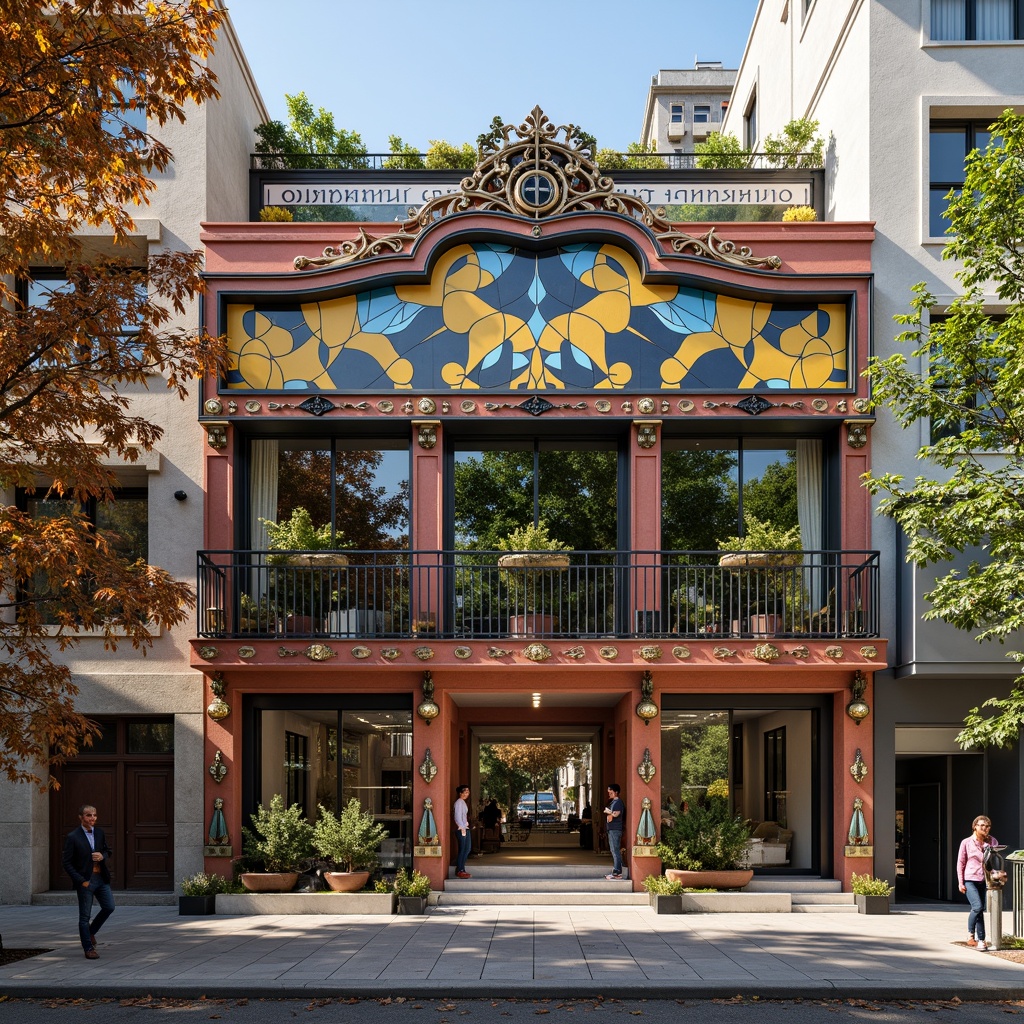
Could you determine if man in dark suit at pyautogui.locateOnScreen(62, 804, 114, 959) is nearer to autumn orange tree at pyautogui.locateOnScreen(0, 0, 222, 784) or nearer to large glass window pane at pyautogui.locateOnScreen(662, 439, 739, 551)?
autumn orange tree at pyautogui.locateOnScreen(0, 0, 222, 784)

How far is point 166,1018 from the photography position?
37.0 ft

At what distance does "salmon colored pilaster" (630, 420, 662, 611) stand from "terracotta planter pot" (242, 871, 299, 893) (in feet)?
23.5

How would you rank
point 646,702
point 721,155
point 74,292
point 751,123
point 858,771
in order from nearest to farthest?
point 74,292, point 858,771, point 646,702, point 721,155, point 751,123

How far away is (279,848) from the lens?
58.3ft

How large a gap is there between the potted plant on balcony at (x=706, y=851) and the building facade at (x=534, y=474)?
34.5 inches

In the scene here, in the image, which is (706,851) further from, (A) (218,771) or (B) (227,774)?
(A) (218,771)

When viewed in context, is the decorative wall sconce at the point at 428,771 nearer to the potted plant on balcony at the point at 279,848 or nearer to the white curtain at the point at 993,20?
the potted plant on balcony at the point at 279,848

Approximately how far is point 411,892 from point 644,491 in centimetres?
738

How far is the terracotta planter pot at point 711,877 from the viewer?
58.5ft

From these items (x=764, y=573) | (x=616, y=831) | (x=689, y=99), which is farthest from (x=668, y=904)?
(x=689, y=99)

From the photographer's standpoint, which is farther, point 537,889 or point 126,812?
point 126,812

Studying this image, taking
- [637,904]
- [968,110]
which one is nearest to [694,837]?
[637,904]

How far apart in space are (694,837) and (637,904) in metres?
1.37

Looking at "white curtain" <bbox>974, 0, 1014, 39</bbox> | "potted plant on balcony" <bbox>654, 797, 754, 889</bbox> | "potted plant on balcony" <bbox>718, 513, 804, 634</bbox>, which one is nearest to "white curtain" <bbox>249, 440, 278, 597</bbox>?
"potted plant on balcony" <bbox>718, 513, 804, 634</bbox>
